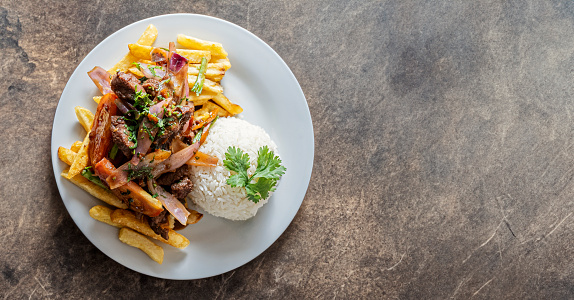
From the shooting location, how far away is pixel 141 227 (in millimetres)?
2793

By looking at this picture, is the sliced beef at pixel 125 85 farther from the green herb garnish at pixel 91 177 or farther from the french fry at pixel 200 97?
the green herb garnish at pixel 91 177

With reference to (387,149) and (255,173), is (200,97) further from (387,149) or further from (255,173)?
(387,149)

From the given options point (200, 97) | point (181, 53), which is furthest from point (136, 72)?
point (200, 97)

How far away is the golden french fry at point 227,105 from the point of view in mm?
2916

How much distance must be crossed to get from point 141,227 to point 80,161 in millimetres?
574

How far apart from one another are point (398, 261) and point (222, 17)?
2422mm

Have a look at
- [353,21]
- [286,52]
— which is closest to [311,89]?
[286,52]

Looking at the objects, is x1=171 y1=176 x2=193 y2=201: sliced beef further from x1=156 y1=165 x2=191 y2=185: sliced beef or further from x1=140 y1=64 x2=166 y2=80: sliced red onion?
x1=140 y1=64 x2=166 y2=80: sliced red onion

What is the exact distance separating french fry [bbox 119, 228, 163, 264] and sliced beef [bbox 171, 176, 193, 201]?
0.40 meters

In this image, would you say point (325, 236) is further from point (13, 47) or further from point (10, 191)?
point (13, 47)

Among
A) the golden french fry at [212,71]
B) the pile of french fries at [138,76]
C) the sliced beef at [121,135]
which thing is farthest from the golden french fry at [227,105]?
the sliced beef at [121,135]

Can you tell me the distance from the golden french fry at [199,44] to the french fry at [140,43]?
18 cm

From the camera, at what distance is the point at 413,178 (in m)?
3.46

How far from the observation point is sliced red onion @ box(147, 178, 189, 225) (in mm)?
2709
